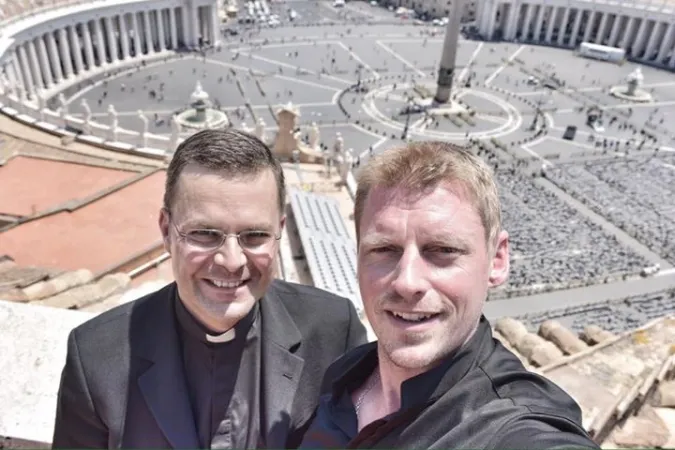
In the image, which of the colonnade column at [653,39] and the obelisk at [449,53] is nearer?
the obelisk at [449,53]

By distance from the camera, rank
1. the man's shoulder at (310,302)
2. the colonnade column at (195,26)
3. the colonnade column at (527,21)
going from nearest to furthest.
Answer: the man's shoulder at (310,302), the colonnade column at (195,26), the colonnade column at (527,21)

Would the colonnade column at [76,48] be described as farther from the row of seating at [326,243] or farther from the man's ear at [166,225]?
the man's ear at [166,225]

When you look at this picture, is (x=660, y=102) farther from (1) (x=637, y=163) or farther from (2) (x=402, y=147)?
(2) (x=402, y=147)

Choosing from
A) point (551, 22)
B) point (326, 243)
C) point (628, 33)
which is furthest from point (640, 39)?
point (326, 243)

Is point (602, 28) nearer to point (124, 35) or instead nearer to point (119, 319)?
point (124, 35)

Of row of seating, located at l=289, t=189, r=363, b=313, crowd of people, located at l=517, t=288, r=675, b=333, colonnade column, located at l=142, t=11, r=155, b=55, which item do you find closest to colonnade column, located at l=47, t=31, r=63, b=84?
colonnade column, located at l=142, t=11, r=155, b=55

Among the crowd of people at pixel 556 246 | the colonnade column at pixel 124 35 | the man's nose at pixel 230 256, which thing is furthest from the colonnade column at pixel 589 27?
the man's nose at pixel 230 256

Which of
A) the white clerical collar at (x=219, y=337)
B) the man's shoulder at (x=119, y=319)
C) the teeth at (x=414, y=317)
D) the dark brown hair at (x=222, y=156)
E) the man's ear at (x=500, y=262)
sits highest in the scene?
the dark brown hair at (x=222, y=156)

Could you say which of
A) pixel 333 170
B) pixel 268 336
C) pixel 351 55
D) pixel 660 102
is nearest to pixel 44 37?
pixel 351 55
